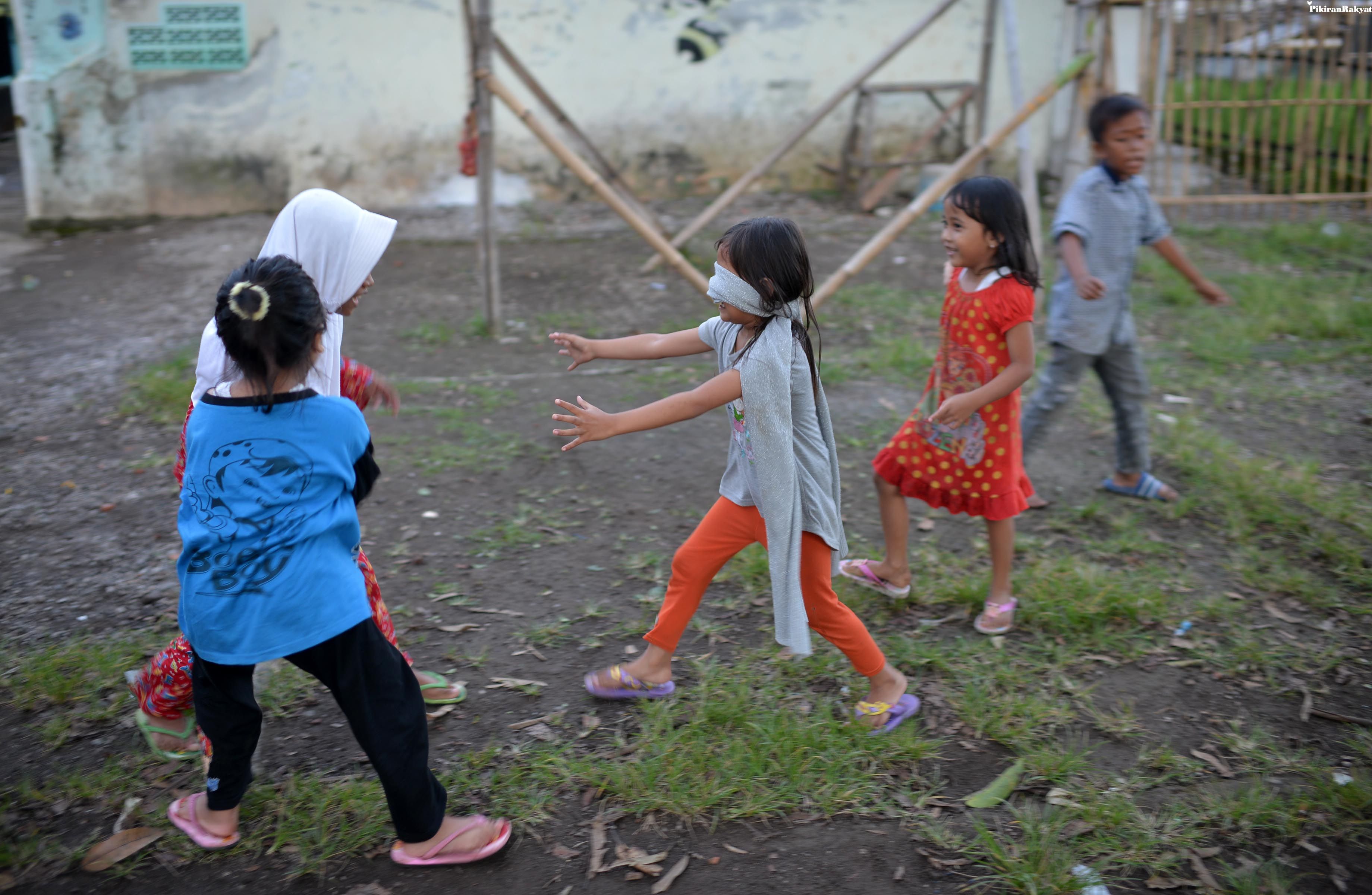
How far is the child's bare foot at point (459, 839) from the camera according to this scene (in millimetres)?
2254

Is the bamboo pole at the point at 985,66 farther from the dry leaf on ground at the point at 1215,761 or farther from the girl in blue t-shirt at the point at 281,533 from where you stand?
the girl in blue t-shirt at the point at 281,533

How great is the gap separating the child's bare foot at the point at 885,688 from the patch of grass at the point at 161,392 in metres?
3.51

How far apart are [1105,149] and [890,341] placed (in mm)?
2173

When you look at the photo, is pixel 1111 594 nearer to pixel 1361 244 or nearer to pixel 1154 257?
pixel 1154 257

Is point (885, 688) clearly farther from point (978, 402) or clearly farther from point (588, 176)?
point (588, 176)

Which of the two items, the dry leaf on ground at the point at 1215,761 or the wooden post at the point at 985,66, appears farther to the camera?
the wooden post at the point at 985,66

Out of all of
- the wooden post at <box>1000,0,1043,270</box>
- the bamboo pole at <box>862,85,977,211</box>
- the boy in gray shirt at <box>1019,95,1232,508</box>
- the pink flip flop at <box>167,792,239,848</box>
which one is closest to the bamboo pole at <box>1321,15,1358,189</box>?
the bamboo pole at <box>862,85,977,211</box>

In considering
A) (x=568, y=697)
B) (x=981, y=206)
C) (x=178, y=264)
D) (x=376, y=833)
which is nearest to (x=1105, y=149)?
(x=981, y=206)

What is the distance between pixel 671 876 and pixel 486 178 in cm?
428

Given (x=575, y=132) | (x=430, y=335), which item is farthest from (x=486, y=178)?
(x=575, y=132)

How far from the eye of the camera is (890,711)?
2.76 meters

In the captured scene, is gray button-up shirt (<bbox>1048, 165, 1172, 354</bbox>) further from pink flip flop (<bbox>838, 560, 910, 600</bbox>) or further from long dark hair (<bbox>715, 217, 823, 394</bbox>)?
long dark hair (<bbox>715, 217, 823, 394</bbox>)

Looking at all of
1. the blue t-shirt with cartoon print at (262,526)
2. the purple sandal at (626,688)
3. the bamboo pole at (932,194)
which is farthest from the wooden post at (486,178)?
the blue t-shirt with cartoon print at (262,526)

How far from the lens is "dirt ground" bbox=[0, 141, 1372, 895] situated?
7.65 feet
